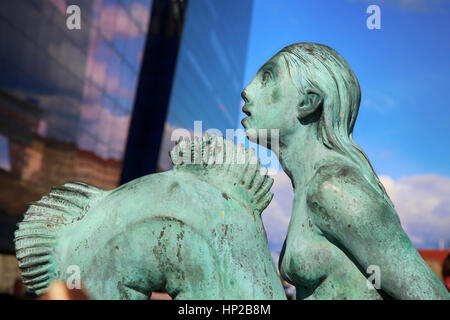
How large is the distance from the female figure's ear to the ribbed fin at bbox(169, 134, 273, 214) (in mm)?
259

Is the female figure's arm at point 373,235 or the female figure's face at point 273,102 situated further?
the female figure's face at point 273,102

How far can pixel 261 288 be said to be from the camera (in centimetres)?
133

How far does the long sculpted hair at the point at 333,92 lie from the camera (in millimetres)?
1572

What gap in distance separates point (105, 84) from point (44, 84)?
460cm

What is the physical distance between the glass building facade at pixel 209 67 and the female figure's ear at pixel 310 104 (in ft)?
72.3

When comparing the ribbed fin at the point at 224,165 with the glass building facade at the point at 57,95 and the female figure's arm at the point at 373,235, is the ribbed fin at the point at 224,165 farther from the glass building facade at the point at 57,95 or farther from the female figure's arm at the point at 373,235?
the glass building facade at the point at 57,95

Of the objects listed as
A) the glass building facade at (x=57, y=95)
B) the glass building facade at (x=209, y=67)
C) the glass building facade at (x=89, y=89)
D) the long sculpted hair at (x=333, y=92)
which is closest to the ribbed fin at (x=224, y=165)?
the long sculpted hair at (x=333, y=92)

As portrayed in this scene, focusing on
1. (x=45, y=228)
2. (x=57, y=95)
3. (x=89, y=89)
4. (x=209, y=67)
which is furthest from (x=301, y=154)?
(x=209, y=67)

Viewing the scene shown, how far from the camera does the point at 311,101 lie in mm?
1598

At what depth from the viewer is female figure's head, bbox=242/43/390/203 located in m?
1.59

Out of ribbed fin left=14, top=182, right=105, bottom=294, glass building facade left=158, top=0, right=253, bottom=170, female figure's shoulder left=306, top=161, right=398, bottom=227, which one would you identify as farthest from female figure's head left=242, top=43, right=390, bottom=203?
glass building facade left=158, top=0, right=253, bottom=170

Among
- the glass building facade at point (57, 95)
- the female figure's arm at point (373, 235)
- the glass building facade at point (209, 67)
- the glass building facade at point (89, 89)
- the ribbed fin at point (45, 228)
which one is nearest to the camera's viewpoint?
the female figure's arm at point (373, 235)
